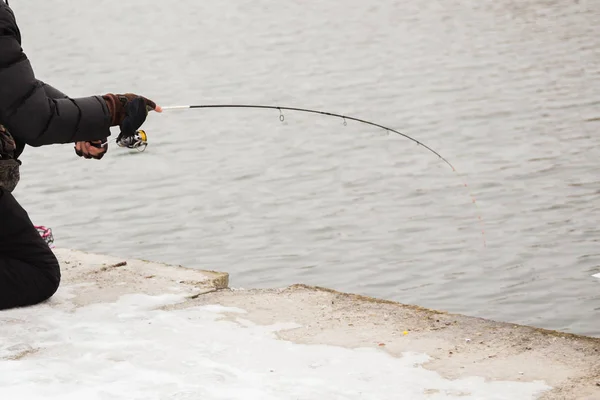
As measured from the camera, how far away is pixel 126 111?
4.93 meters

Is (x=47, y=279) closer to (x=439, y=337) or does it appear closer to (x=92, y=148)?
(x=92, y=148)

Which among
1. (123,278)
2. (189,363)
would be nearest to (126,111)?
(123,278)

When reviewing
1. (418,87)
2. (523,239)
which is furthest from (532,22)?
(523,239)

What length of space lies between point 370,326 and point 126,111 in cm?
142

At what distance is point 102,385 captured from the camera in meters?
4.21

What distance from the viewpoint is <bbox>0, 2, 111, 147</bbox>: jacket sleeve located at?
4578 mm

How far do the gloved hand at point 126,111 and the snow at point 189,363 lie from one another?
84cm

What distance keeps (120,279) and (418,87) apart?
8.92 meters

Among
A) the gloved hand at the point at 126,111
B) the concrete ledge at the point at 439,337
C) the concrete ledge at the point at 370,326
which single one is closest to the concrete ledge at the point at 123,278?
the concrete ledge at the point at 370,326

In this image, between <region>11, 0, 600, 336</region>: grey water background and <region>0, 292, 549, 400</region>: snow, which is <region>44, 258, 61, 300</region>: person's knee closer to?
<region>0, 292, 549, 400</region>: snow

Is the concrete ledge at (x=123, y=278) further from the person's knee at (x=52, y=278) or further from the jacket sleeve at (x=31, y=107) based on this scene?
the jacket sleeve at (x=31, y=107)

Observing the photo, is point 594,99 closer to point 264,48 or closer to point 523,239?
point 523,239

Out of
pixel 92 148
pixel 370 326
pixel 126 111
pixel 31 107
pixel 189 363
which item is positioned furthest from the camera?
pixel 92 148

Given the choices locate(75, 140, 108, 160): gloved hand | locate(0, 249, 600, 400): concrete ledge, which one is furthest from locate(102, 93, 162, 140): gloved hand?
locate(0, 249, 600, 400): concrete ledge
